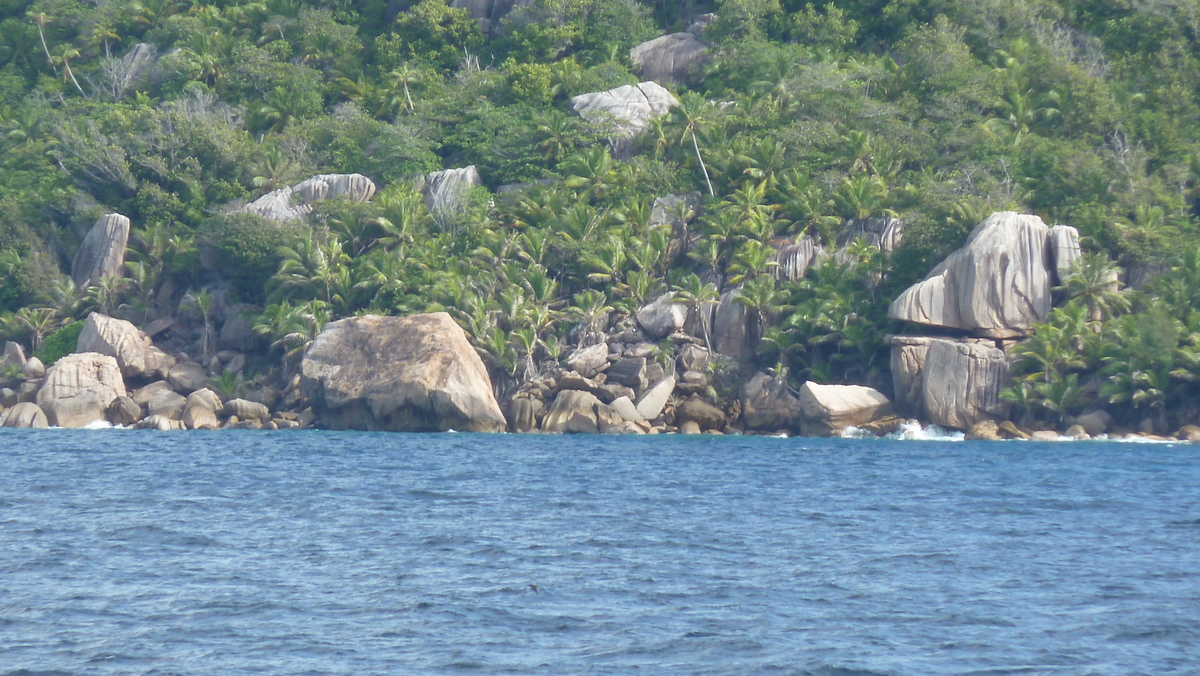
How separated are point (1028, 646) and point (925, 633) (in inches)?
41.7

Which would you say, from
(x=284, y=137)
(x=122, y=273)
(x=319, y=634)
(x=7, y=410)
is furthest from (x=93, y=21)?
(x=319, y=634)

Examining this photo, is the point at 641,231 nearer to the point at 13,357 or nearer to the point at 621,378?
the point at 621,378

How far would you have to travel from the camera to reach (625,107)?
54.2 m

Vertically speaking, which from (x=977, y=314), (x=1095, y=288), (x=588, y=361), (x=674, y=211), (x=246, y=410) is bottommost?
(x=246, y=410)

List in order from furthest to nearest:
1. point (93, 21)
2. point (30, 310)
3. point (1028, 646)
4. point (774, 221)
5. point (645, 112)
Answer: point (93, 21) < point (645, 112) < point (30, 310) < point (774, 221) < point (1028, 646)

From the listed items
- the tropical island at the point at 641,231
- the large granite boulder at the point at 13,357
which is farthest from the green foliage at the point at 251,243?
the large granite boulder at the point at 13,357

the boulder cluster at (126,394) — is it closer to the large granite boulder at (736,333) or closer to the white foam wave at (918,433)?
the large granite boulder at (736,333)

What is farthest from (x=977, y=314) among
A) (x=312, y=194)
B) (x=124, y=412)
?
(x=124, y=412)

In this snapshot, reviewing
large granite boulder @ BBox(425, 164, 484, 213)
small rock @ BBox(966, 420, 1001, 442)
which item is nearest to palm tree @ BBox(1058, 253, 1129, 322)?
small rock @ BBox(966, 420, 1001, 442)

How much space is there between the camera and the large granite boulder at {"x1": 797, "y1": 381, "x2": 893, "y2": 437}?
38.4m

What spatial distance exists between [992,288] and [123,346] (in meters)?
30.8

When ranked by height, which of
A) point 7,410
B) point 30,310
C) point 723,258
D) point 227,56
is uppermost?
point 227,56

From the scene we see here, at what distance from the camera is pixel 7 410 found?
44.2 meters

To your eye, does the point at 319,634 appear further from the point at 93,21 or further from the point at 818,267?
the point at 93,21
